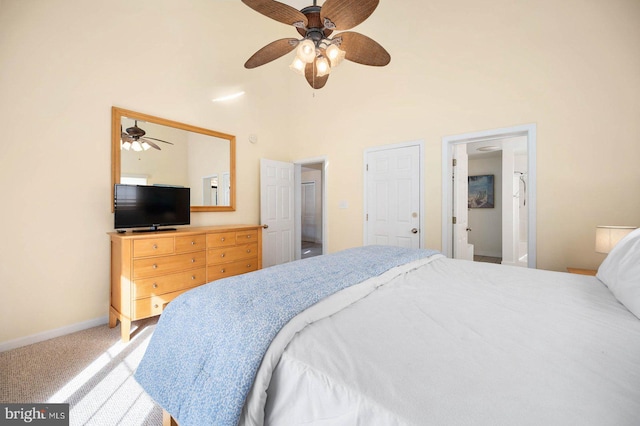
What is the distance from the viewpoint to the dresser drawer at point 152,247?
7.69ft

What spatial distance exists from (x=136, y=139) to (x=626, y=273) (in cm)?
397

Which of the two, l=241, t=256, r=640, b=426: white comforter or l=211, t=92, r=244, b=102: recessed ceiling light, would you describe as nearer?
l=241, t=256, r=640, b=426: white comforter

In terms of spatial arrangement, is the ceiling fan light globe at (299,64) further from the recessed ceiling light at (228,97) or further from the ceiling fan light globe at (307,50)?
the recessed ceiling light at (228,97)

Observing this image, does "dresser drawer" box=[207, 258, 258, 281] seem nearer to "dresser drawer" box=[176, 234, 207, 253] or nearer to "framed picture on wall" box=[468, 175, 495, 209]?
"dresser drawer" box=[176, 234, 207, 253]

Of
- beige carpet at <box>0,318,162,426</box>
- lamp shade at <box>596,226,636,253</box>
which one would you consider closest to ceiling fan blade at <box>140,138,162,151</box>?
beige carpet at <box>0,318,162,426</box>

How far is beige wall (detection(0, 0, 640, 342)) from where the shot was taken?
2.24 metres

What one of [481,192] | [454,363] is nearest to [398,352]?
[454,363]

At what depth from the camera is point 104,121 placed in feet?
8.67

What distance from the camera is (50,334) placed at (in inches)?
92.3

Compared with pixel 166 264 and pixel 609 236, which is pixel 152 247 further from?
pixel 609 236

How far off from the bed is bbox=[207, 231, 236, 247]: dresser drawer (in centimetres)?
180

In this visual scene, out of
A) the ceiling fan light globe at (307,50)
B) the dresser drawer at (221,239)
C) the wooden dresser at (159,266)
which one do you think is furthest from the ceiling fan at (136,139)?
the ceiling fan light globe at (307,50)

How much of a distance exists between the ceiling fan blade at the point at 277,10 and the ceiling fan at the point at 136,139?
78.5 inches

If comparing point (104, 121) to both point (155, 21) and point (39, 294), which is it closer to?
point (155, 21)
